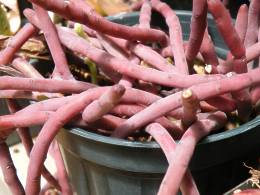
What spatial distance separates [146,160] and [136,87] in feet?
0.40

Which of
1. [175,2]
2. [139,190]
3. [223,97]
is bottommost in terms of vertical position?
[139,190]

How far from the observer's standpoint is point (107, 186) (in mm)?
583

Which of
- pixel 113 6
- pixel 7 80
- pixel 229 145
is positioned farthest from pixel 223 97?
pixel 113 6

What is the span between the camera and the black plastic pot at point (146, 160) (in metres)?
0.51

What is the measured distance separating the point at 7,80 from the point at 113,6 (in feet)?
1.41

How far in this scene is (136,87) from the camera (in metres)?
0.59

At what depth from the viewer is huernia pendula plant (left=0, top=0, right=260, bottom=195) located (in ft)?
1.51

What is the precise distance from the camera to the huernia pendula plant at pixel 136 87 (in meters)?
0.46

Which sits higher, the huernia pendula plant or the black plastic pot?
the huernia pendula plant

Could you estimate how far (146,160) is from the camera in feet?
1.68

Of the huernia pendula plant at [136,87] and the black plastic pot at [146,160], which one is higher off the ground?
the huernia pendula plant at [136,87]

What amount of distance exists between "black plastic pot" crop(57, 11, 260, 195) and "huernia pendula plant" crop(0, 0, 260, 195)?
0.06 feet

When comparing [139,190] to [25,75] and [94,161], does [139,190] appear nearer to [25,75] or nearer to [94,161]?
[94,161]

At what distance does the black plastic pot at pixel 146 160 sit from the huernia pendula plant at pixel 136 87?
2 centimetres
